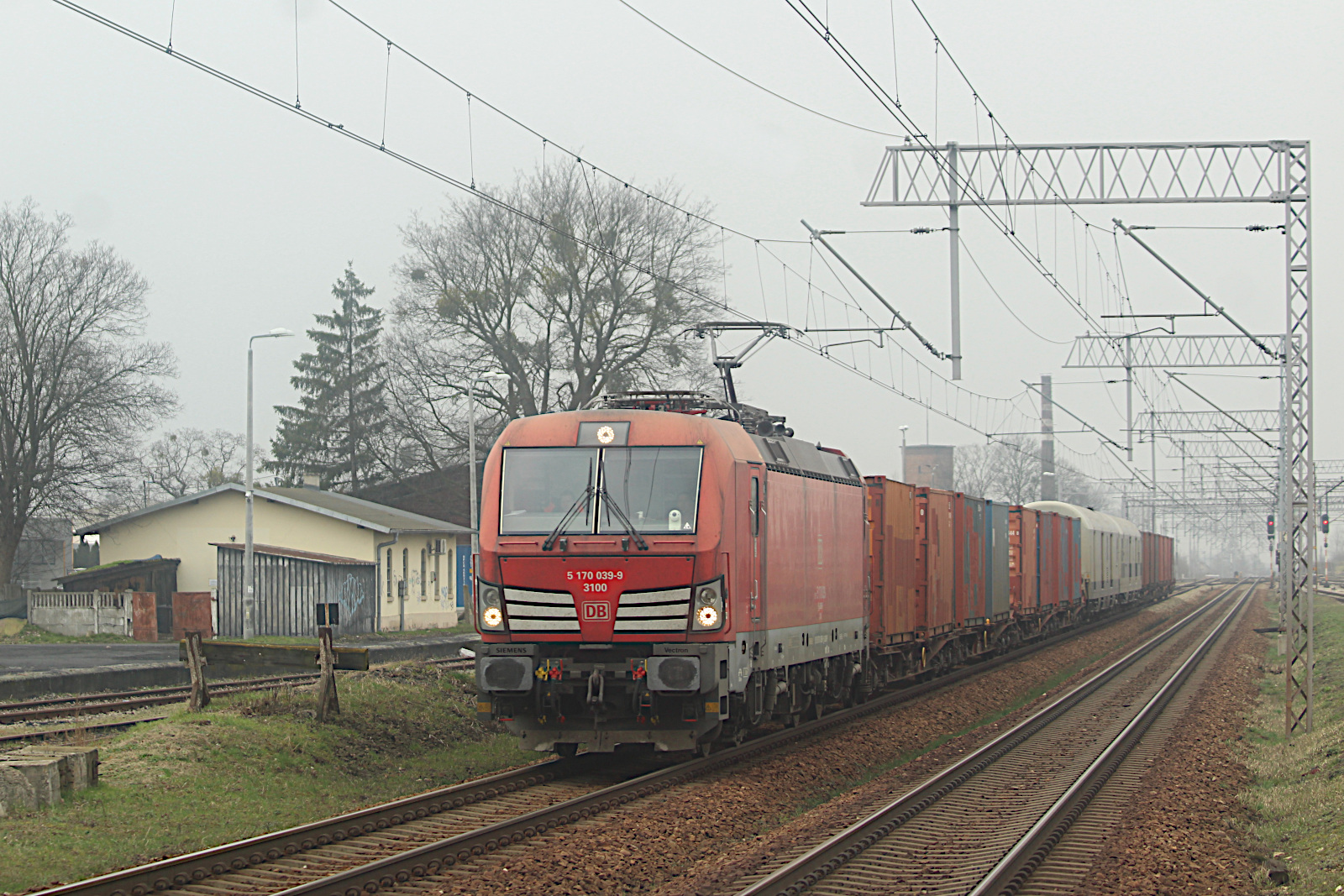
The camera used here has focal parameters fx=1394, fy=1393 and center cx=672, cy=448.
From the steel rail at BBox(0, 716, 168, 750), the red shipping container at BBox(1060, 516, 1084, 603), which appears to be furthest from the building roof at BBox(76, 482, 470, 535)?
the steel rail at BBox(0, 716, 168, 750)

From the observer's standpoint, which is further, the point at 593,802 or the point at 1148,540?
the point at 1148,540

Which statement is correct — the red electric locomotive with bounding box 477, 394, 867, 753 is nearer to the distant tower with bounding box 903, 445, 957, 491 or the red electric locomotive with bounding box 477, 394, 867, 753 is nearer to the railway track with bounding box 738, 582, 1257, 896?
the railway track with bounding box 738, 582, 1257, 896

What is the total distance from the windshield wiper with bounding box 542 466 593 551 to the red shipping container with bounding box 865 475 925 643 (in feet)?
25.3

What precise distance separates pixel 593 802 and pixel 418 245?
3591 centimetres

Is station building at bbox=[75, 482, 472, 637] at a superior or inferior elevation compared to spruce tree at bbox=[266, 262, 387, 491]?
inferior

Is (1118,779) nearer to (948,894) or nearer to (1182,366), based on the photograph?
(948,894)

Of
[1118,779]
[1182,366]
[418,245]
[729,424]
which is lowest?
[1118,779]

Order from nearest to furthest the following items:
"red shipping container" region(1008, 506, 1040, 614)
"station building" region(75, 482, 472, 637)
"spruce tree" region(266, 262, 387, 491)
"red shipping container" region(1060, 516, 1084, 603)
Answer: "red shipping container" region(1008, 506, 1040, 614), "station building" region(75, 482, 472, 637), "red shipping container" region(1060, 516, 1084, 603), "spruce tree" region(266, 262, 387, 491)

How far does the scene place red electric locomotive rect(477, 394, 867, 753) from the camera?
12523mm

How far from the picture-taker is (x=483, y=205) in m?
44.2

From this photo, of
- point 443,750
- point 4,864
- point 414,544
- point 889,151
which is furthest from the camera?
point 414,544

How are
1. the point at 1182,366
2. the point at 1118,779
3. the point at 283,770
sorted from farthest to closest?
the point at 1182,366 → the point at 1118,779 → the point at 283,770

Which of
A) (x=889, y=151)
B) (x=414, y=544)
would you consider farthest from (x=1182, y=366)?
(x=414, y=544)

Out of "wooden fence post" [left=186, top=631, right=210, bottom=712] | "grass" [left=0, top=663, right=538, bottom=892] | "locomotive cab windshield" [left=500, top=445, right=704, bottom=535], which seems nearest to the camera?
"grass" [left=0, top=663, right=538, bottom=892]
